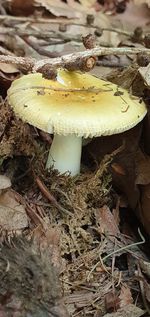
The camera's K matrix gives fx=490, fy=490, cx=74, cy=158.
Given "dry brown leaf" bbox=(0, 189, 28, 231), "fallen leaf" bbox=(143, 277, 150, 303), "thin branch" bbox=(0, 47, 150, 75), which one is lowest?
"fallen leaf" bbox=(143, 277, 150, 303)

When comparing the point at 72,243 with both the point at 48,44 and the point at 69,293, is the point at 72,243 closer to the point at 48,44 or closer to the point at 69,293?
the point at 69,293

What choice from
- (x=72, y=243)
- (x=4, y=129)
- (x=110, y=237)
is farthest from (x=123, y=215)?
(x=4, y=129)

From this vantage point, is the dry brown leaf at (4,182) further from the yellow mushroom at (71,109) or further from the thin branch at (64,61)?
the thin branch at (64,61)

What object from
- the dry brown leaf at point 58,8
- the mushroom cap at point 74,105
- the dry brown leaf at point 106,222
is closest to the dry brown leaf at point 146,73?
the mushroom cap at point 74,105

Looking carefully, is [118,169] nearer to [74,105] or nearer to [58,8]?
[74,105]

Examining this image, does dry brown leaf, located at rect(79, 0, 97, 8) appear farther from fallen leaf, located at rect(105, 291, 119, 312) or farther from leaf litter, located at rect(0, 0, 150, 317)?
fallen leaf, located at rect(105, 291, 119, 312)

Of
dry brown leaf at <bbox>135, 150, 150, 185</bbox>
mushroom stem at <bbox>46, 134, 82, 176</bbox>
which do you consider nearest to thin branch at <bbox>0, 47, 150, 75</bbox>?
mushroom stem at <bbox>46, 134, 82, 176</bbox>

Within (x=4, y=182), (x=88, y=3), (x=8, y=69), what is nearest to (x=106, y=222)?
(x=4, y=182)
